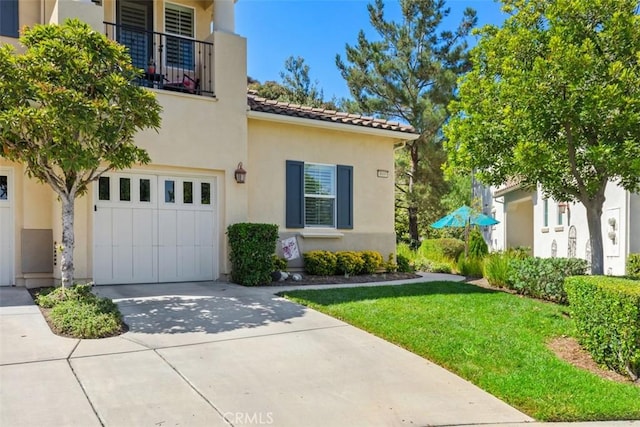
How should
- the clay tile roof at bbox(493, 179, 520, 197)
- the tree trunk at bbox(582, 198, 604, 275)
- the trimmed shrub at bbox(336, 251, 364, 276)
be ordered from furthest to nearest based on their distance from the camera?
the clay tile roof at bbox(493, 179, 520, 197) < the trimmed shrub at bbox(336, 251, 364, 276) < the tree trunk at bbox(582, 198, 604, 275)

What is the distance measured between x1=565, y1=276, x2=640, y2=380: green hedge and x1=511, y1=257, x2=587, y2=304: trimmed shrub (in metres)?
2.79

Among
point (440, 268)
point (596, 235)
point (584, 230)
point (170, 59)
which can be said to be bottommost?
point (440, 268)

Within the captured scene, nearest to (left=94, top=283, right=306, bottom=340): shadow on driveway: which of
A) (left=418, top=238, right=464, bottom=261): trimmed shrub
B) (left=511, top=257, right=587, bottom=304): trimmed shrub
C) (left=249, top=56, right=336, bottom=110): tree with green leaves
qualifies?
(left=511, top=257, right=587, bottom=304): trimmed shrub

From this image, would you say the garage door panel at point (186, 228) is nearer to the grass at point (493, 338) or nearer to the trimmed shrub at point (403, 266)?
the grass at point (493, 338)

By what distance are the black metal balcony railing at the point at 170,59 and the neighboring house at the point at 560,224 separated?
7.16 metres

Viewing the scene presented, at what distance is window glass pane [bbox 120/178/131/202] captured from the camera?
31.9 feet

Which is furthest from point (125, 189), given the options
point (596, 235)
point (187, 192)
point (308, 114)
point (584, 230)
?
point (584, 230)

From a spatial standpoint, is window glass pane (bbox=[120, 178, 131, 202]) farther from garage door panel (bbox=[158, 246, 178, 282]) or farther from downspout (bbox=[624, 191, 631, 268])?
downspout (bbox=[624, 191, 631, 268])

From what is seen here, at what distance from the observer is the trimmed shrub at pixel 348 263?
11984 millimetres

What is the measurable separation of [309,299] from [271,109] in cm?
486

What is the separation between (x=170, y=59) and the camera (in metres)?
11.7

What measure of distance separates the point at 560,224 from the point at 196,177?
1415cm

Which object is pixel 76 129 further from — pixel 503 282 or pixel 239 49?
pixel 503 282

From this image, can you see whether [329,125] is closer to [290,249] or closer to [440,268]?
[290,249]
